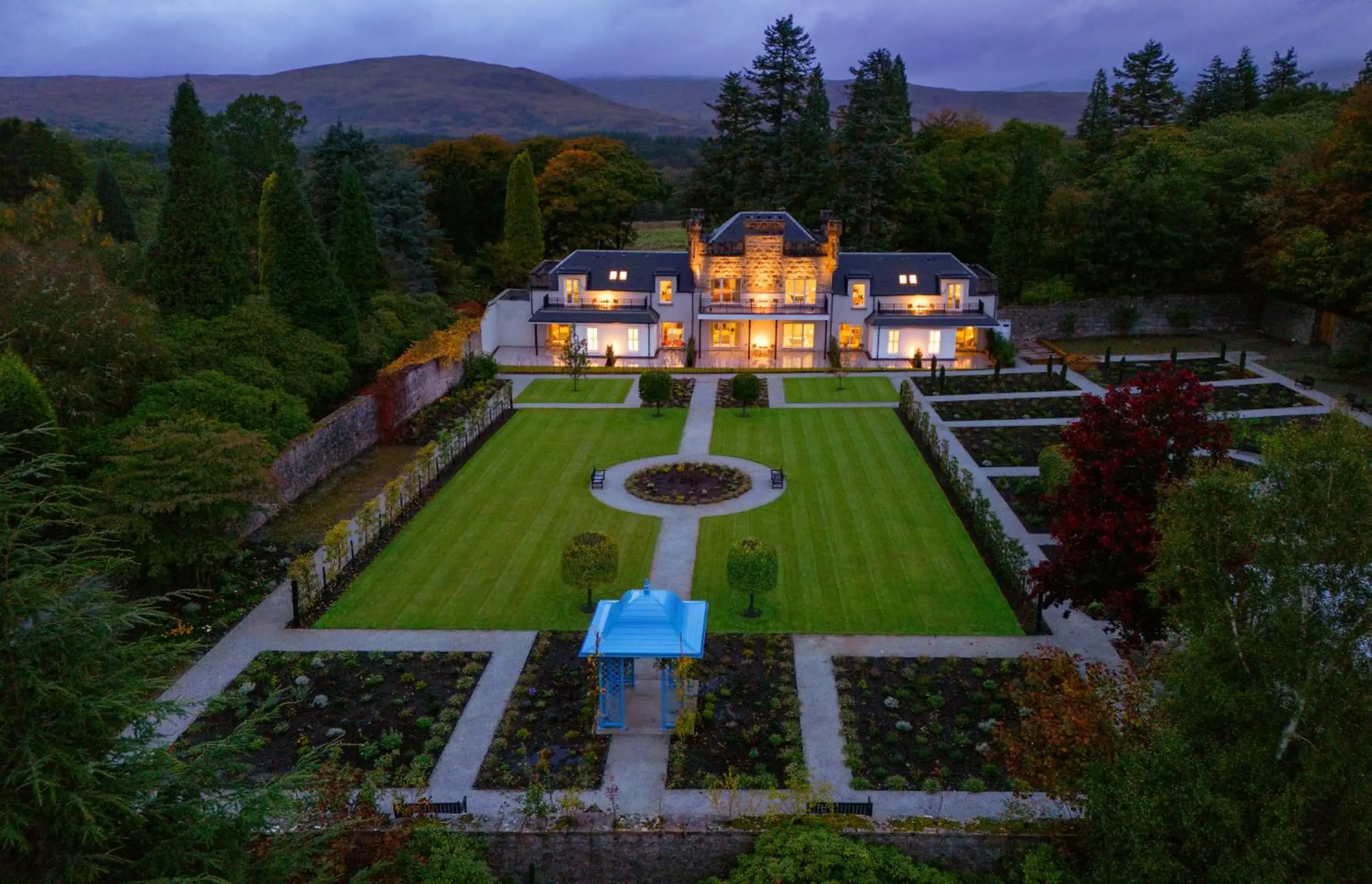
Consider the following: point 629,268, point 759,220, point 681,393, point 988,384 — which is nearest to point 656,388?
point 681,393

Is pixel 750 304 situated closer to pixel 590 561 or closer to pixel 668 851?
pixel 590 561

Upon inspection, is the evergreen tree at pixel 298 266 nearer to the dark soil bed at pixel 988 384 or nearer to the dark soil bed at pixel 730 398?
the dark soil bed at pixel 730 398

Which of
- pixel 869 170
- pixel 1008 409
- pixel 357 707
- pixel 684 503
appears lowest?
pixel 357 707

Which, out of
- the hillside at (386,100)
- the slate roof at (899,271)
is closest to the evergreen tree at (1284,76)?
the slate roof at (899,271)

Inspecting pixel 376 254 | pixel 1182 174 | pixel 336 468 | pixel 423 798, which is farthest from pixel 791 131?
pixel 423 798

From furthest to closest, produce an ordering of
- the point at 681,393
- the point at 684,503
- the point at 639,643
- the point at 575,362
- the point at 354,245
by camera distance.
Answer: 1. the point at 354,245
2. the point at 575,362
3. the point at 681,393
4. the point at 684,503
5. the point at 639,643

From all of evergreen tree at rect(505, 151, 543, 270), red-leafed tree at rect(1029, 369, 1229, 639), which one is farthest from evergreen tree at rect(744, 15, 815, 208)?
Answer: red-leafed tree at rect(1029, 369, 1229, 639)
